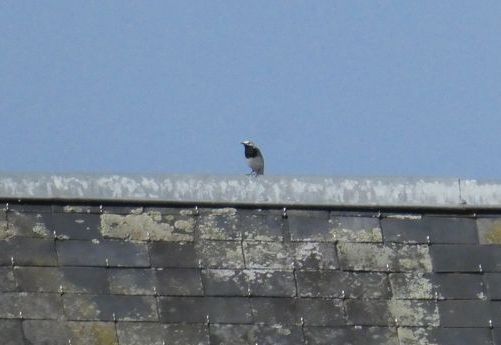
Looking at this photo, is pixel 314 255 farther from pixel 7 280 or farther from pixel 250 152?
pixel 250 152

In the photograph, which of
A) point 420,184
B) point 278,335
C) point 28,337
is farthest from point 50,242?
point 420,184

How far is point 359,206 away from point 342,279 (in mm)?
579

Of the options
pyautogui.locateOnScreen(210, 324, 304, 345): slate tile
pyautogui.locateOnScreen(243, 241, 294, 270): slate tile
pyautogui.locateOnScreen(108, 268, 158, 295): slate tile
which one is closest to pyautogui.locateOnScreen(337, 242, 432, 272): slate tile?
pyautogui.locateOnScreen(243, 241, 294, 270): slate tile

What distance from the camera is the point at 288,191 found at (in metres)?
13.8

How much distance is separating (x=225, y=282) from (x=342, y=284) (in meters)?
0.83

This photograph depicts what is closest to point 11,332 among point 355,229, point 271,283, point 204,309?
→ point 204,309

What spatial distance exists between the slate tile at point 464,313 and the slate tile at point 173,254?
1794 millimetres

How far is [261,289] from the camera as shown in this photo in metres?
13.5

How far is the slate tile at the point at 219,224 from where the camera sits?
13641mm

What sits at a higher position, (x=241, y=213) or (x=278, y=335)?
(x=241, y=213)

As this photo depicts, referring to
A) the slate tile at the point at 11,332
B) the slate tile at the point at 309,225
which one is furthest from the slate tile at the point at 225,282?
the slate tile at the point at 11,332

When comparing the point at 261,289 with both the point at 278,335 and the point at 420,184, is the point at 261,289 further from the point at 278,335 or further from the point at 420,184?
the point at 420,184

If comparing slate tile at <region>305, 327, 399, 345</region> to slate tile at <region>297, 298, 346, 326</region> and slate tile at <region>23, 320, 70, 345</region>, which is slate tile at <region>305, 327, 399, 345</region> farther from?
slate tile at <region>23, 320, 70, 345</region>

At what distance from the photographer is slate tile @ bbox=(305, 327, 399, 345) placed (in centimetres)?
1327
